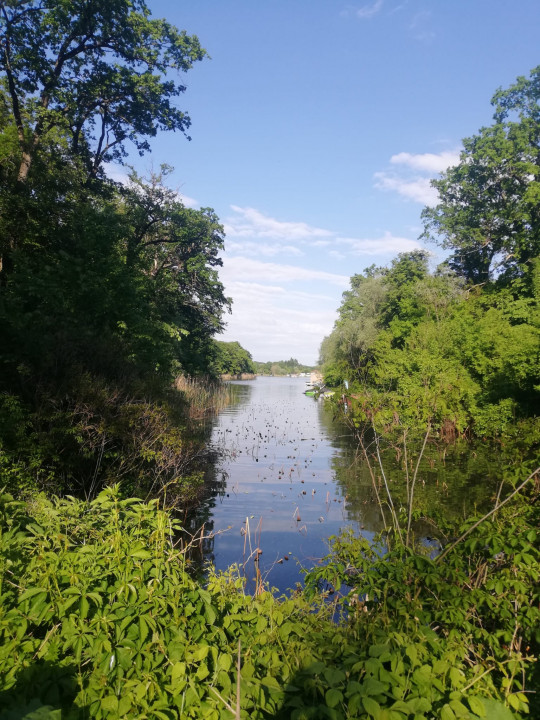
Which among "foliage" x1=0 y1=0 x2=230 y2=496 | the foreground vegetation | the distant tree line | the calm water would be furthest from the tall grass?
the distant tree line

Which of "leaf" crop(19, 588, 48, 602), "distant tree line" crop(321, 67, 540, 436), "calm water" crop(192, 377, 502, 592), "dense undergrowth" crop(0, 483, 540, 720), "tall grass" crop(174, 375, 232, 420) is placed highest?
"distant tree line" crop(321, 67, 540, 436)

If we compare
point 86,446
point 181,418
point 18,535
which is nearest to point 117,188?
point 181,418

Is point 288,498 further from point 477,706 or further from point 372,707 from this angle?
point 372,707

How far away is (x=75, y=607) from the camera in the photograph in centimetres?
288

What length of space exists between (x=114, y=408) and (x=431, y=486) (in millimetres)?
10241

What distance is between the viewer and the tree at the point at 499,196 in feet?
96.3

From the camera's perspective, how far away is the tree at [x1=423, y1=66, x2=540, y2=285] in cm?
2934

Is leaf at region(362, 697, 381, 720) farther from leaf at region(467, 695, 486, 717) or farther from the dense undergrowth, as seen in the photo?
leaf at region(467, 695, 486, 717)

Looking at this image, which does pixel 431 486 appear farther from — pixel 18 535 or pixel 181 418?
pixel 18 535

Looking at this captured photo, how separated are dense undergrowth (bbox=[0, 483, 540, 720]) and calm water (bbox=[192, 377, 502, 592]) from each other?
7.26 ft

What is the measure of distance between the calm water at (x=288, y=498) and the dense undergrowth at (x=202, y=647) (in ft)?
7.26

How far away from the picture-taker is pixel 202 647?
8.71 ft

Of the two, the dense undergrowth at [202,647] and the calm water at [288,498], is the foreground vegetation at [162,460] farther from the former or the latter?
the calm water at [288,498]

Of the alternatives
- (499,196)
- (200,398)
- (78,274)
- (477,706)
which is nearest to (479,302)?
(499,196)
